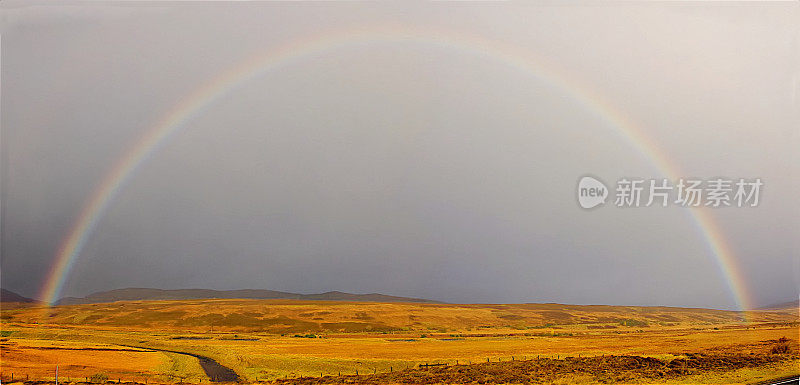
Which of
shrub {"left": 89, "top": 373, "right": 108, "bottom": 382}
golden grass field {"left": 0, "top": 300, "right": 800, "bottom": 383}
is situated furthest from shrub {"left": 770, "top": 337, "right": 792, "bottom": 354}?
shrub {"left": 89, "top": 373, "right": 108, "bottom": 382}

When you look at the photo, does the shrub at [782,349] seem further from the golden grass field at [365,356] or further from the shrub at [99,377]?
the shrub at [99,377]

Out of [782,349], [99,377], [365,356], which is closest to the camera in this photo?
[99,377]

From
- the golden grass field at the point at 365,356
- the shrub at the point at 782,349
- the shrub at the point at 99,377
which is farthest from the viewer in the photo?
the shrub at the point at 782,349

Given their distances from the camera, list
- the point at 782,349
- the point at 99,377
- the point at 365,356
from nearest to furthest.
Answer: the point at 99,377
the point at 782,349
the point at 365,356

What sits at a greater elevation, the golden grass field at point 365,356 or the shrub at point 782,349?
the shrub at point 782,349

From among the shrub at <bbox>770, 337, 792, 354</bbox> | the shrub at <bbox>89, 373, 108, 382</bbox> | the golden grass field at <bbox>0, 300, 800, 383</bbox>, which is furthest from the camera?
the shrub at <bbox>770, 337, 792, 354</bbox>

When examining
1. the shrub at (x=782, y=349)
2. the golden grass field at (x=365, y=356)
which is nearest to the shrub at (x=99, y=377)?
the golden grass field at (x=365, y=356)

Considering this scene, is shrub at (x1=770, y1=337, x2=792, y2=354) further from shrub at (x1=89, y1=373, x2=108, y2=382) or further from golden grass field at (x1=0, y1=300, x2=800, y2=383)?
shrub at (x1=89, y1=373, x2=108, y2=382)

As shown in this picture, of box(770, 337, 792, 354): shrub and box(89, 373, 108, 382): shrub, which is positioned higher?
box(770, 337, 792, 354): shrub

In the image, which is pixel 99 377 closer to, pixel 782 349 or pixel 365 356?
pixel 365 356

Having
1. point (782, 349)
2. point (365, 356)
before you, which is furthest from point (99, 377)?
point (782, 349)

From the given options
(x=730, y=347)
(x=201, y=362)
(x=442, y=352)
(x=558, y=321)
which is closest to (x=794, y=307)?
(x=558, y=321)

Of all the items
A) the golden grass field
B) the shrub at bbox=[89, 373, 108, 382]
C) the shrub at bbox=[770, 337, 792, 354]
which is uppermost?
the shrub at bbox=[770, 337, 792, 354]

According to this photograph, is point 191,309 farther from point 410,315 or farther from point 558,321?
point 558,321
